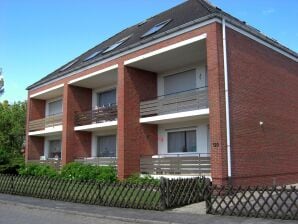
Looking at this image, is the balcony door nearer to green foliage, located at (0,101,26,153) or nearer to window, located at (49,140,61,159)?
window, located at (49,140,61,159)

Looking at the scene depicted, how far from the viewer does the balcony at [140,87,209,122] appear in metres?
18.0

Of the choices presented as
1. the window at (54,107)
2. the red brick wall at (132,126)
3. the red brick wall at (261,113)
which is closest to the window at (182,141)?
the red brick wall at (132,126)

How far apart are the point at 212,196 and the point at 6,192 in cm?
1098

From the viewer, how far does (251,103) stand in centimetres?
1750

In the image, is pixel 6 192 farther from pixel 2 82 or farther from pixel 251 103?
pixel 2 82

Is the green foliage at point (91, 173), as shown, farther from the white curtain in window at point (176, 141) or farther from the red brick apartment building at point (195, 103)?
the white curtain in window at point (176, 141)

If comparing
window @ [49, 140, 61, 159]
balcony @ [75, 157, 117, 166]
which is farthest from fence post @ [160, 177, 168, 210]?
window @ [49, 140, 61, 159]

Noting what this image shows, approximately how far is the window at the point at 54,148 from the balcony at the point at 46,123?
166 cm

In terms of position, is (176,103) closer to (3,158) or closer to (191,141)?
(191,141)

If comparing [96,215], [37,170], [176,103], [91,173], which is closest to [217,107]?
[176,103]

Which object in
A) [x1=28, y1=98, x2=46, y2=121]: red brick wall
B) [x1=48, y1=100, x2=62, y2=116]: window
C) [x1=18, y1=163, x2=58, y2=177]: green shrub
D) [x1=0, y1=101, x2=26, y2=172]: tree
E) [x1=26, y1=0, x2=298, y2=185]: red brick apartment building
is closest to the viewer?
[x1=26, y1=0, x2=298, y2=185]: red brick apartment building

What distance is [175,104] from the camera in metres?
19.6

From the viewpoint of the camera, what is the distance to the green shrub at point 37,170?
81.1ft

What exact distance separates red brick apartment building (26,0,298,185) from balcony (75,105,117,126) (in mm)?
66
